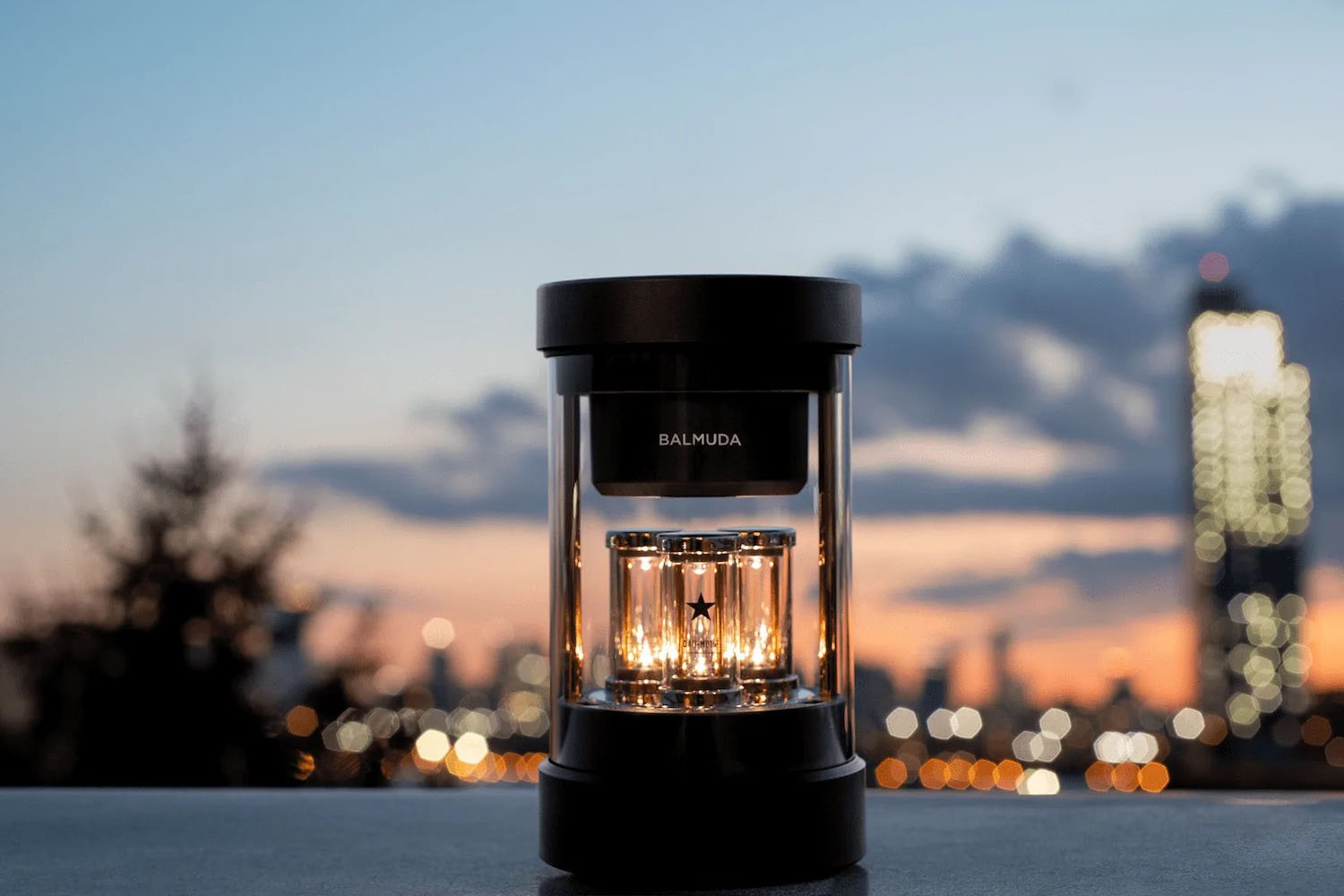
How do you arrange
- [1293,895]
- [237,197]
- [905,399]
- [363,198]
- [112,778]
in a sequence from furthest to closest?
1. [112,778]
2. [237,197]
3. [905,399]
4. [363,198]
5. [1293,895]

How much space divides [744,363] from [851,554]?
0.23 meters

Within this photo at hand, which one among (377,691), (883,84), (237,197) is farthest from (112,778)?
(883,84)

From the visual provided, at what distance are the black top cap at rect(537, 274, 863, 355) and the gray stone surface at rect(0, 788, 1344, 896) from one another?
0.48 meters

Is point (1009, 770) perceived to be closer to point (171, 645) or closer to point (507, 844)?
point (507, 844)

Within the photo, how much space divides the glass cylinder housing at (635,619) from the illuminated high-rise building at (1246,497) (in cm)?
1066

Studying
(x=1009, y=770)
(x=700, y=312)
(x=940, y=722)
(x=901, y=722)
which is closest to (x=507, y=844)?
(x=901, y=722)

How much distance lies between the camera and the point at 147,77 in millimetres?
6438

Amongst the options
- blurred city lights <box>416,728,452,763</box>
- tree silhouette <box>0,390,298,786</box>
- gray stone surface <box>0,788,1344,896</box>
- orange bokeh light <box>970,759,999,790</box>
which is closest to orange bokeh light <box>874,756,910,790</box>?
gray stone surface <box>0,788,1344,896</box>

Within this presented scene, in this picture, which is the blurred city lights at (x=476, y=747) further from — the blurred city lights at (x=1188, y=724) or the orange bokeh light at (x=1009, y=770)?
the blurred city lights at (x=1188, y=724)

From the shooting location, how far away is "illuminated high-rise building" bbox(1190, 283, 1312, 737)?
12820mm

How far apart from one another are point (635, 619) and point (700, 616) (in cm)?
7

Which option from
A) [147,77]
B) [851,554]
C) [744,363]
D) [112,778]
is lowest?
[112,778]

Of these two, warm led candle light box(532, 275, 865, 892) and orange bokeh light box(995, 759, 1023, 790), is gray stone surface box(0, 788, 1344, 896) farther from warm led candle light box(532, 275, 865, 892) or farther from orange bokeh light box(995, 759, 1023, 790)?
orange bokeh light box(995, 759, 1023, 790)

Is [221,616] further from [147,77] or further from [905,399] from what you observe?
[905,399]
